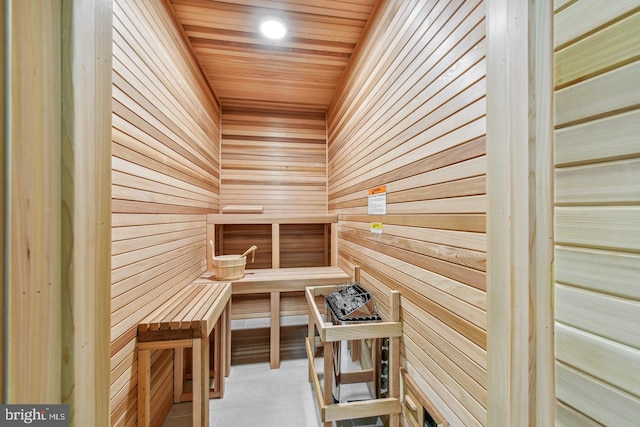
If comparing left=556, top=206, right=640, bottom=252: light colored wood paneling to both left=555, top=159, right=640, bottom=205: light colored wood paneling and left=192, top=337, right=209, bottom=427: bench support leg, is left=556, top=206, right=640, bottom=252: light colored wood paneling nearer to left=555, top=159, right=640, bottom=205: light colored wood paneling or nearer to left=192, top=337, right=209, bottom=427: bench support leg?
left=555, top=159, right=640, bottom=205: light colored wood paneling

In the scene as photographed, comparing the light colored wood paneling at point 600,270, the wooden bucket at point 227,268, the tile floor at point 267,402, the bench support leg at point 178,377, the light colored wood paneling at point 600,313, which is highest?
the light colored wood paneling at point 600,270

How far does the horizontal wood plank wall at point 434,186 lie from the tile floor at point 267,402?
1015 millimetres

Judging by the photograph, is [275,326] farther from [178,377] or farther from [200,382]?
[200,382]

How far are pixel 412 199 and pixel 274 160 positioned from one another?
2528mm

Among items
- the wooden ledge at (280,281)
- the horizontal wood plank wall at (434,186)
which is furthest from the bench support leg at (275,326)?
the horizontal wood plank wall at (434,186)

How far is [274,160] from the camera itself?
3514mm

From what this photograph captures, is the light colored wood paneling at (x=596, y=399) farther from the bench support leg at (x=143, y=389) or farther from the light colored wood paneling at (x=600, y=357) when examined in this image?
the bench support leg at (x=143, y=389)

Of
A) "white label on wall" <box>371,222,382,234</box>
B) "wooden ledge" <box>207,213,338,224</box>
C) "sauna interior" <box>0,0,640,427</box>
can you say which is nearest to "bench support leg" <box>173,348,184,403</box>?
"sauna interior" <box>0,0,640,427</box>

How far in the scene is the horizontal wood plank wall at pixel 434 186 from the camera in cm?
93

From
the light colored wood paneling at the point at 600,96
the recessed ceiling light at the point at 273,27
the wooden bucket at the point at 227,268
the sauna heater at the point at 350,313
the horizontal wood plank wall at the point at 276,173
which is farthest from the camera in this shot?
the horizontal wood plank wall at the point at 276,173

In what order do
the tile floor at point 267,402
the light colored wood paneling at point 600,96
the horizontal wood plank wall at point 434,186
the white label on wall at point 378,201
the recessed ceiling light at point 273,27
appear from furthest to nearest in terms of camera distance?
the recessed ceiling light at point 273,27, the tile floor at point 267,402, the white label on wall at point 378,201, the horizontal wood plank wall at point 434,186, the light colored wood paneling at point 600,96

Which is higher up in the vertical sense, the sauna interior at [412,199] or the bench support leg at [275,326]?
the sauna interior at [412,199]

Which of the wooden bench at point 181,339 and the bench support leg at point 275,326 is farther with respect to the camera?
the bench support leg at point 275,326

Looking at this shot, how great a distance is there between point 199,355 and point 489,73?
202 cm
